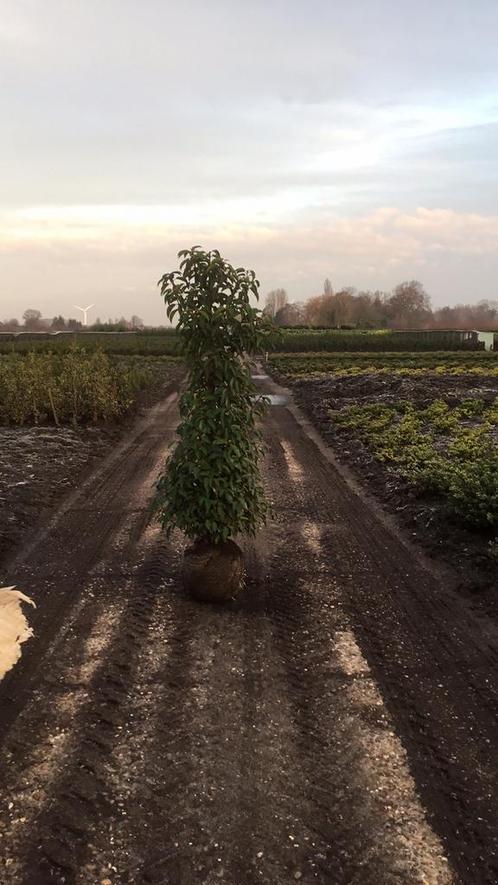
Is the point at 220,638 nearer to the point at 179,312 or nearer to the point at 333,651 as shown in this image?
the point at 333,651

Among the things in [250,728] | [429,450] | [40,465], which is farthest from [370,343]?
[250,728]

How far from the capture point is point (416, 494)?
34.7ft

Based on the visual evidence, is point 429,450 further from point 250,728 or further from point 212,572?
point 250,728

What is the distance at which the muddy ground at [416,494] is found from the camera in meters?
7.59

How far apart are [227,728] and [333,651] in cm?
151

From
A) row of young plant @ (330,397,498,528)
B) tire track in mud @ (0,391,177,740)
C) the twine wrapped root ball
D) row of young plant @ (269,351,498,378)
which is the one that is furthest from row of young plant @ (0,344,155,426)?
row of young plant @ (269,351,498,378)

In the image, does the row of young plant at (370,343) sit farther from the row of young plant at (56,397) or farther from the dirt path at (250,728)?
the dirt path at (250,728)

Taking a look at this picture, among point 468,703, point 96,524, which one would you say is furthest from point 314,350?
point 468,703

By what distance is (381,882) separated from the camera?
10.8ft

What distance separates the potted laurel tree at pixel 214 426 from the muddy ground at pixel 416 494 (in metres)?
2.98

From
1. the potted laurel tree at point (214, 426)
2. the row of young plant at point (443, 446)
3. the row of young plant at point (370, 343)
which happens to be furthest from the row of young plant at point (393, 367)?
the potted laurel tree at point (214, 426)

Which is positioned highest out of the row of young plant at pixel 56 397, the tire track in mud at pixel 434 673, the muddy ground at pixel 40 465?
the row of young plant at pixel 56 397

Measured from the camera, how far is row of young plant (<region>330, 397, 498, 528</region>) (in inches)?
344

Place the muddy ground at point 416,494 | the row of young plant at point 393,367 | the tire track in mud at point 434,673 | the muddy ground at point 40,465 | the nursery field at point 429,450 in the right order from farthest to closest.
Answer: the row of young plant at point 393,367 < the muddy ground at point 40,465 < the nursery field at point 429,450 < the muddy ground at point 416,494 < the tire track in mud at point 434,673
